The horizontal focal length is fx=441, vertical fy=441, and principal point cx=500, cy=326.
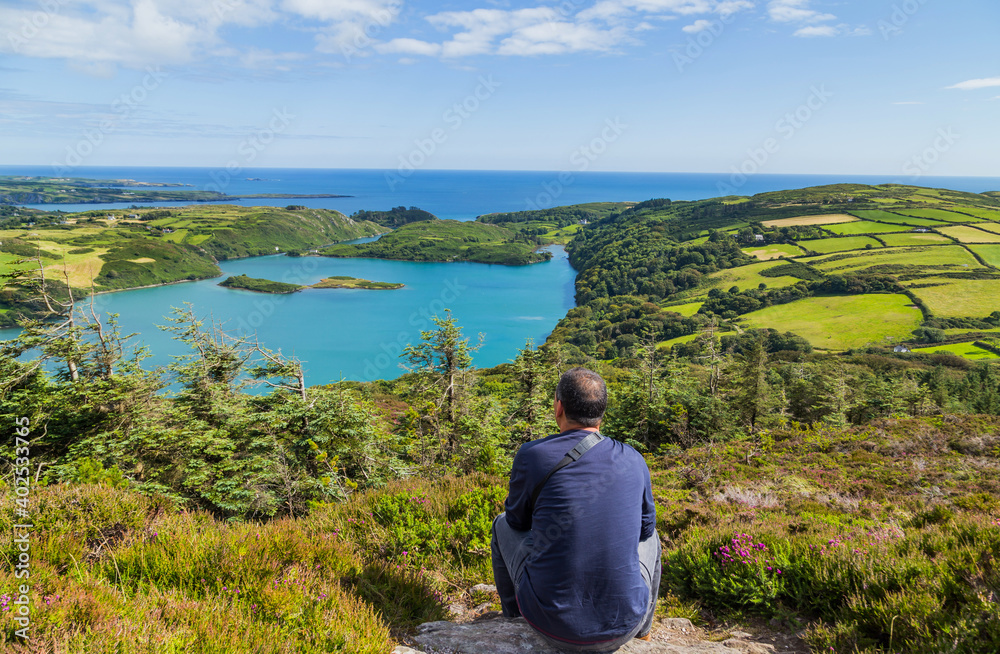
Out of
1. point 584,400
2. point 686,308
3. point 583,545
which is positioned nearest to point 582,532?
point 583,545

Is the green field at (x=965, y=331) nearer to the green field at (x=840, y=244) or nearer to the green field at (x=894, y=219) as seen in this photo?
the green field at (x=840, y=244)

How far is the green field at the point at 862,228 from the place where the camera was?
99162 mm

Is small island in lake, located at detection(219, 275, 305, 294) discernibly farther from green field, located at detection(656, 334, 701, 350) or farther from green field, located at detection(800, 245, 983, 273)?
green field, located at detection(800, 245, 983, 273)

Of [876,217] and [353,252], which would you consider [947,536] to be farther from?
[353,252]

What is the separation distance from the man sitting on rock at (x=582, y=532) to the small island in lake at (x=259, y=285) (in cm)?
11391

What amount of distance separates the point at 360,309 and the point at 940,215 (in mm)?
137423

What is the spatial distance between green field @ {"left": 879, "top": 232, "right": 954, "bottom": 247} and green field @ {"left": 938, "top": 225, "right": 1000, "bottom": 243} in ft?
7.57

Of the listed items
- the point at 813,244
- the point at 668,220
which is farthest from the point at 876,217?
the point at 668,220

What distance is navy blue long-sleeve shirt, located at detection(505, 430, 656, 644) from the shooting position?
7.16 ft

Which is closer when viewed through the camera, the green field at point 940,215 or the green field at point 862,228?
the green field at point 862,228

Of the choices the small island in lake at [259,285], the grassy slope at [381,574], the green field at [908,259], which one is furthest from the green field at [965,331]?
the small island in lake at [259,285]

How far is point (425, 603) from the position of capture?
3.06 meters

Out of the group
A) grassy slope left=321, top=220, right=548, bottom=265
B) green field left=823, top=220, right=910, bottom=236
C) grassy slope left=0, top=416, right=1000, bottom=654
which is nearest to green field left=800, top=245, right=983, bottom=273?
green field left=823, top=220, right=910, bottom=236

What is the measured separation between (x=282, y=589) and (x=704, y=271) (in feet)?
382
